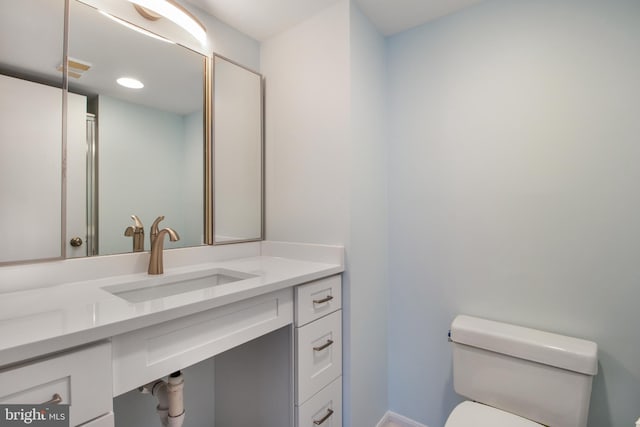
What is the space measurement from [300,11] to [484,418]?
196 cm

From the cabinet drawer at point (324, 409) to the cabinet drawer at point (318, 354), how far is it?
3 centimetres

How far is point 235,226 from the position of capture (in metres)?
1.67

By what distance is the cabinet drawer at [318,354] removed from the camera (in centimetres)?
122

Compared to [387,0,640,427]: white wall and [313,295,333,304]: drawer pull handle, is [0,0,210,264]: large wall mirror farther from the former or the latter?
[387,0,640,427]: white wall

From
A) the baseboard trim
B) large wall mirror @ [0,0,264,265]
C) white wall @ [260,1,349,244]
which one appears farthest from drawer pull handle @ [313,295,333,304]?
the baseboard trim

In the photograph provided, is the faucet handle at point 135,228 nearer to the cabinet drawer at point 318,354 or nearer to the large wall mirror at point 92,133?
the large wall mirror at point 92,133

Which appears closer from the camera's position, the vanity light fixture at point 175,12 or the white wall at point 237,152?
the vanity light fixture at point 175,12

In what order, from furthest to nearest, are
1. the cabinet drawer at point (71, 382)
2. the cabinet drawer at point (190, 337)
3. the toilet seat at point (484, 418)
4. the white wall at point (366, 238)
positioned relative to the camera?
1. the white wall at point (366, 238)
2. the toilet seat at point (484, 418)
3. the cabinet drawer at point (190, 337)
4. the cabinet drawer at point (71, 382)

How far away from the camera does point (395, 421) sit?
1719mm

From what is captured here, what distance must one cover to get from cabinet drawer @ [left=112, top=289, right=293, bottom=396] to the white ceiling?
4.45 feet

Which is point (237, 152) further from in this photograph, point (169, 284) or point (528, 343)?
point (528, 343)

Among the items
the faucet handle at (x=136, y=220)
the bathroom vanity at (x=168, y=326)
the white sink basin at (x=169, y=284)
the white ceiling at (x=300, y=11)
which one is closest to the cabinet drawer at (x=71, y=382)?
the bathroom vanity at (x=168, y=326)

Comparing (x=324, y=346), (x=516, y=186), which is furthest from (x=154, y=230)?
(x=516, y=186)

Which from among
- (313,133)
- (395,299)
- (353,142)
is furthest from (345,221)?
(395,299)
